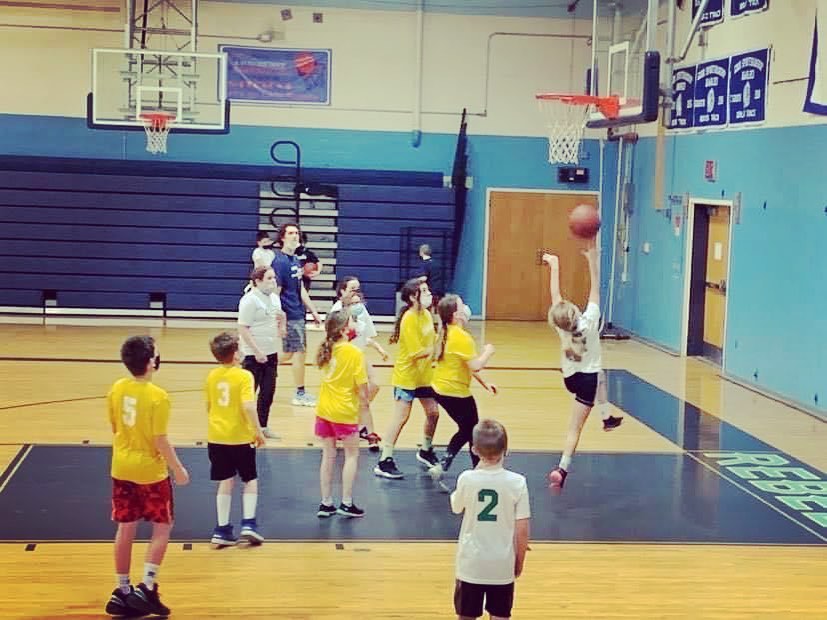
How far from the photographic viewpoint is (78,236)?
1795cm

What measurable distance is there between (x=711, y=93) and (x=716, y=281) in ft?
8.25

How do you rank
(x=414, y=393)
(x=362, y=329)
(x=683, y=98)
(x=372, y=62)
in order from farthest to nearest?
(x=372, y=62)
(x=683, y=98)
(x=362, y=329)
(x=414, y=393)

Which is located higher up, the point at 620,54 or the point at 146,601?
the point at 620,54

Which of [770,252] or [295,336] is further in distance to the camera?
[770,252]

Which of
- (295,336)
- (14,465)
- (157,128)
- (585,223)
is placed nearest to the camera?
(14,465)

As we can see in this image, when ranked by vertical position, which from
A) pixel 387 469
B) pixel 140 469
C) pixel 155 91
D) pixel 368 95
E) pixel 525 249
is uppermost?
pixel 368 95

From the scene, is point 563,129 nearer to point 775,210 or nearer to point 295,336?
point 775,210

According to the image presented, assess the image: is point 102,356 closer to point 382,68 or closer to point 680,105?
point 382,68

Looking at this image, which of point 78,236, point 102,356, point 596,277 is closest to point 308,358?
point 102,356

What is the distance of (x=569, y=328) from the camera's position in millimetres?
8312

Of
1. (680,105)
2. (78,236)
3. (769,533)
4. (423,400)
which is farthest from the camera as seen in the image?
(78,236)

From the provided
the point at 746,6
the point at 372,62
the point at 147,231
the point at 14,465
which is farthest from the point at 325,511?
the point at 372,62

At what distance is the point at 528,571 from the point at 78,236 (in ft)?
41.9

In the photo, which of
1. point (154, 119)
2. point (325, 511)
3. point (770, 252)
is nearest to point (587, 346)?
point (325, 511)
